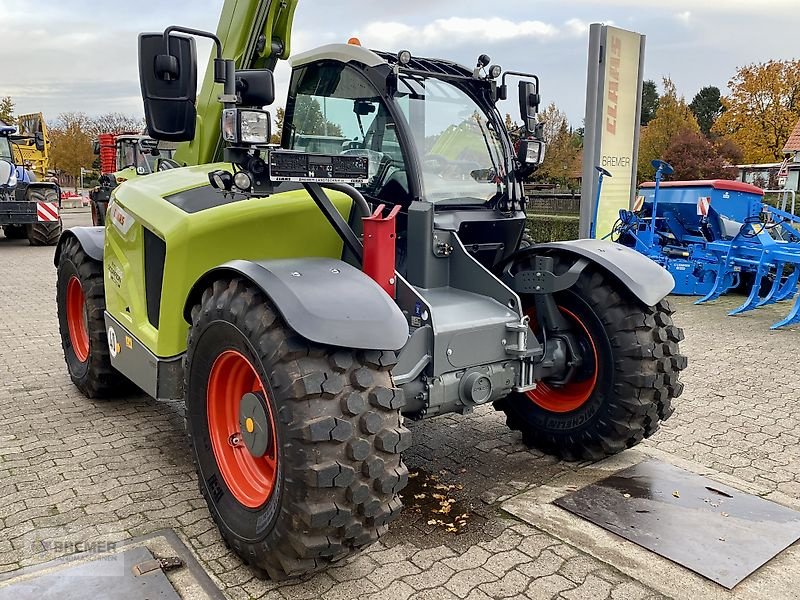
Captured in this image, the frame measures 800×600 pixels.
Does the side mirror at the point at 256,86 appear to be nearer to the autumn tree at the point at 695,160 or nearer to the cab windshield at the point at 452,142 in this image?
the cab windshield at the point at 452,142

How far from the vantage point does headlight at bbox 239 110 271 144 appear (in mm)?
2924

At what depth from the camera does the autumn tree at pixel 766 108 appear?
2967 centimetres

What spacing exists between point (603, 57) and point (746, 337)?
488cm

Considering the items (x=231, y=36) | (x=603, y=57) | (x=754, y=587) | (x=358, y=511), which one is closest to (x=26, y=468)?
(x=358, y=511)

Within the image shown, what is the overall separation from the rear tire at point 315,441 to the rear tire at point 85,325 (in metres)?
2.28

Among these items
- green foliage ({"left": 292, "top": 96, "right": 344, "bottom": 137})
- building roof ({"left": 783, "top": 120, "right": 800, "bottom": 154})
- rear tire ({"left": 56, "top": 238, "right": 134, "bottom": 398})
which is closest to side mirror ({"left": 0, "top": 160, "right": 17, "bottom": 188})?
rear tire ({"left": 56, "top": 238, "right": 134, "bottom": 398})

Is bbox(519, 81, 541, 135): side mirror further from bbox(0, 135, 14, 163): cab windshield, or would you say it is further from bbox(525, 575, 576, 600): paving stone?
bbox(0, 135, 14, 163): cab windshield

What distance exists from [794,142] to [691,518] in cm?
3069

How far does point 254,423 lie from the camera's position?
3000 millimetres

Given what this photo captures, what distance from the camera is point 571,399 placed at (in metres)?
4.21

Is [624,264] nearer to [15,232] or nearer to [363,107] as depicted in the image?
[363,107]

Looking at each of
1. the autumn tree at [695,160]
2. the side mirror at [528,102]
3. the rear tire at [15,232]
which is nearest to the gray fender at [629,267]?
the side mirror at [528,102]

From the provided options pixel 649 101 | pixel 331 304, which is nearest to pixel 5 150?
pixel 331 304

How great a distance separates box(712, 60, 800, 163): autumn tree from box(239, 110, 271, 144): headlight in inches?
1247
